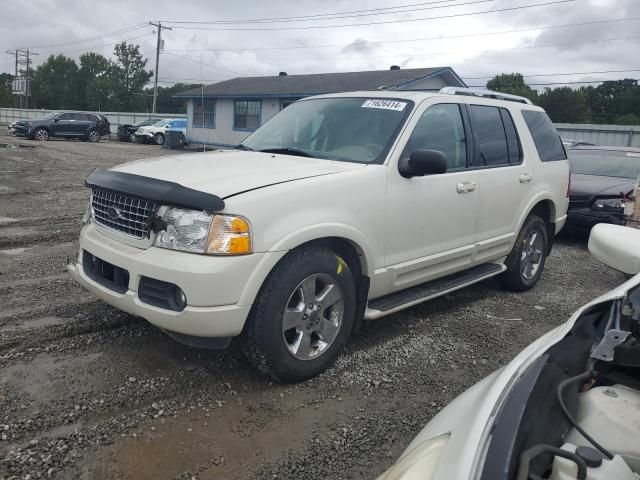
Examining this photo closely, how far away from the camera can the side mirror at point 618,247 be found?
304 cm

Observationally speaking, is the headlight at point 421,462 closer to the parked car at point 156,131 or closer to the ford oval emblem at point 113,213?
the ford oval emblem at point 113,213

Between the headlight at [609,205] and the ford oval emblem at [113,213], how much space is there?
7.33 m

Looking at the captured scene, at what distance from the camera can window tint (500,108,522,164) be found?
5238mm

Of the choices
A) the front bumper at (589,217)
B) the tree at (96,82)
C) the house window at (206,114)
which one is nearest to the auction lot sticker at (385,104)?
the front bumper at (589,217)

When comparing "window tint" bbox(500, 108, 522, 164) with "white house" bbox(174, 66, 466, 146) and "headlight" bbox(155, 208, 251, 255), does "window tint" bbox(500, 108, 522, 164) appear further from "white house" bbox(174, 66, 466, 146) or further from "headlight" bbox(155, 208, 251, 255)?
"white house" bbox(174, 66, 466, 146)

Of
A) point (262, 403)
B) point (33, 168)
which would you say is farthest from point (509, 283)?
point (33, 168)

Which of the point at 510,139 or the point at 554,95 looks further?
the point at 554,95

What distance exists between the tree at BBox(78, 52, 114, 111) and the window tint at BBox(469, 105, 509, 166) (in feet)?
282

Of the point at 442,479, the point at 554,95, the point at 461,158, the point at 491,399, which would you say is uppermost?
the point at 554,95

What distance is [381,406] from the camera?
132 inches

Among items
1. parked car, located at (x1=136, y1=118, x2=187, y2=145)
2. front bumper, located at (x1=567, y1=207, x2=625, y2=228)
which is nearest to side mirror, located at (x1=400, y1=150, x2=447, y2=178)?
front bumper, located at (x1=567, y1=207, x2=625, y2=228)

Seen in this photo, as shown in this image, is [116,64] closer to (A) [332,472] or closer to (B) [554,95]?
(B) [554,95]

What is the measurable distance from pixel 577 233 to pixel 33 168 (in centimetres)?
1295

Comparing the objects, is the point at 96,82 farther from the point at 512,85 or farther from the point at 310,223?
the point at 310,223
